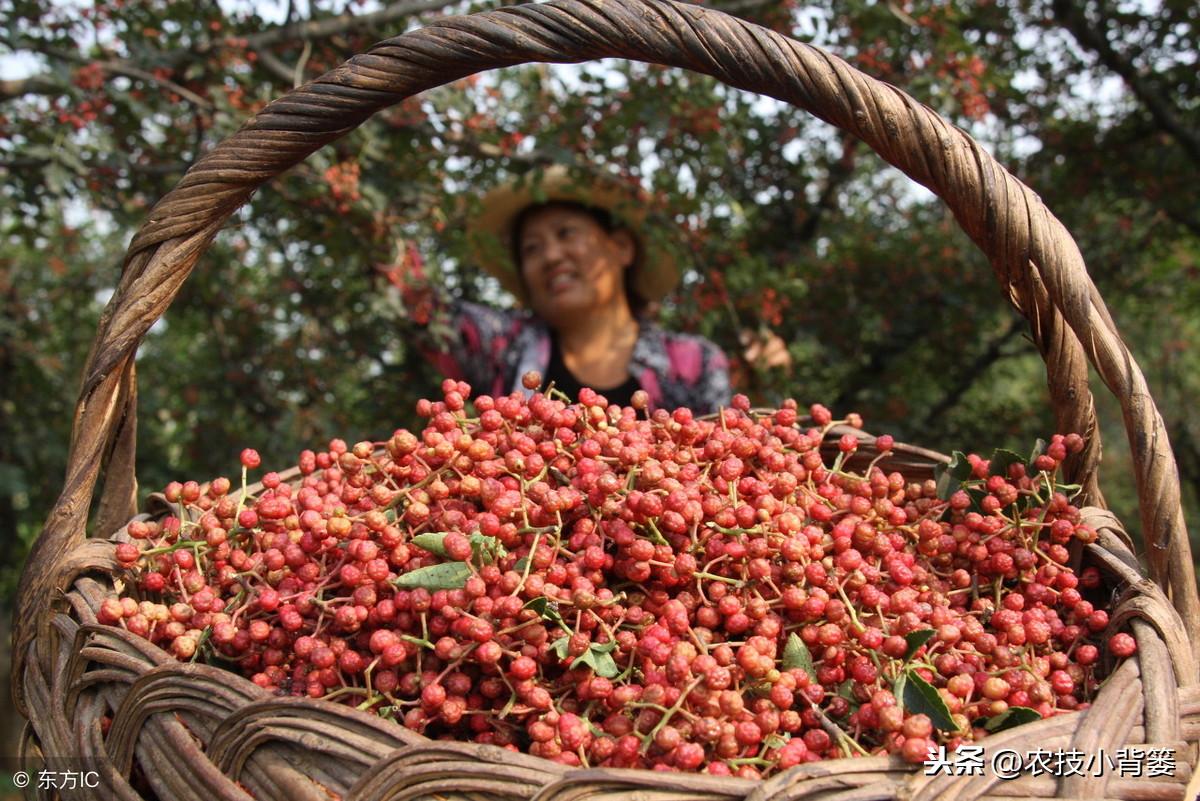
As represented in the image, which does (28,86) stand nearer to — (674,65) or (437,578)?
(674,65)

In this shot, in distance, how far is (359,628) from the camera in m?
0.85

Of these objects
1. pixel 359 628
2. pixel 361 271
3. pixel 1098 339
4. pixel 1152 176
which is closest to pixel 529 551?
pixel 359 628

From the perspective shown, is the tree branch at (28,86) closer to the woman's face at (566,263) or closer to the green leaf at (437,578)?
the woman's face at (566,263)

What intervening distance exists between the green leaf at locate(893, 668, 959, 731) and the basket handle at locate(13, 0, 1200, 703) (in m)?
0.36

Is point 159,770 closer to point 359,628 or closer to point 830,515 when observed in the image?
point 359,628

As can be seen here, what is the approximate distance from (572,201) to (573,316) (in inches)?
14.4

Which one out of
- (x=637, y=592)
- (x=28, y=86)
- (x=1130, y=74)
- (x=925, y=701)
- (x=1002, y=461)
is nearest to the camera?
(x=925, y=701)

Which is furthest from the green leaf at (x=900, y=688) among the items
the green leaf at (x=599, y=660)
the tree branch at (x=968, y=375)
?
the tree branch at (x=968, y=375)

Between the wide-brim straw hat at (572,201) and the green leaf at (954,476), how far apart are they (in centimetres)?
164

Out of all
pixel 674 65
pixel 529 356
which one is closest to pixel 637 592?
pixel 674 65

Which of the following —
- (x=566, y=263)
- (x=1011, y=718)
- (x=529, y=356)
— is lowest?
(x=1011, y=718)

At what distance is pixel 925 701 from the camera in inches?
29.9

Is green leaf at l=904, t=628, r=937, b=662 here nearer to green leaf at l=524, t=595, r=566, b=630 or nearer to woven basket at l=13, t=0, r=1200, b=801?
woven basket at l=13, t=0, r=1200, b=801

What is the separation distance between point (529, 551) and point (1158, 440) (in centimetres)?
67
